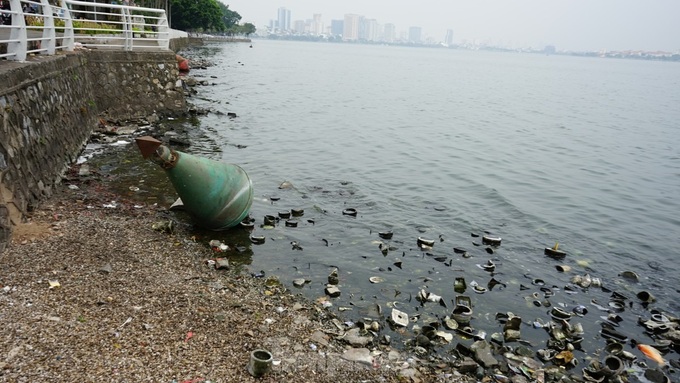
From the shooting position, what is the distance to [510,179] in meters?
17.4

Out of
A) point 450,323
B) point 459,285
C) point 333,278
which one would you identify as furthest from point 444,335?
point 333,278

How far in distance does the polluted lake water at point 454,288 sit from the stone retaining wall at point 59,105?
1.63 m

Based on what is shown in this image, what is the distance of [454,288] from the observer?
8.60 meters

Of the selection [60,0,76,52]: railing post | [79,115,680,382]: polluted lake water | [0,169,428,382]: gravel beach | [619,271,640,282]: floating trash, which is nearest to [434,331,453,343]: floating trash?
[79,115,680,382]: polluted lake water

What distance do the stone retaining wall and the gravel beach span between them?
0.72 metres

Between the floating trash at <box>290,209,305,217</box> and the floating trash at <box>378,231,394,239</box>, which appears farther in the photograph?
the floating trash at <box>290,209,305,217</box>

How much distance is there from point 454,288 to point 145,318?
4.87m

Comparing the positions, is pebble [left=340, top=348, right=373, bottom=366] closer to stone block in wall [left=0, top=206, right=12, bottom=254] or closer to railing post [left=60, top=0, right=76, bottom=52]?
stone block in wall [left=0, top=206, right=12, bottom=254]

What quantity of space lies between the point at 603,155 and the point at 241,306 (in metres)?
21.0

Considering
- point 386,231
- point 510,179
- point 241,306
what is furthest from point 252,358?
point 510,179

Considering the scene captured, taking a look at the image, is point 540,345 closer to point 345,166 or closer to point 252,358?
point 252,358

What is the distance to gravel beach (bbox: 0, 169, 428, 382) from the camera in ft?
16.8

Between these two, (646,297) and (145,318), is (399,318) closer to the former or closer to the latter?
(145,318)

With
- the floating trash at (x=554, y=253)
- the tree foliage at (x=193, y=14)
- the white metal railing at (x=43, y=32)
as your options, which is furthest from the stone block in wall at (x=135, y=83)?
the tree foliage at (x=193, y=14)
